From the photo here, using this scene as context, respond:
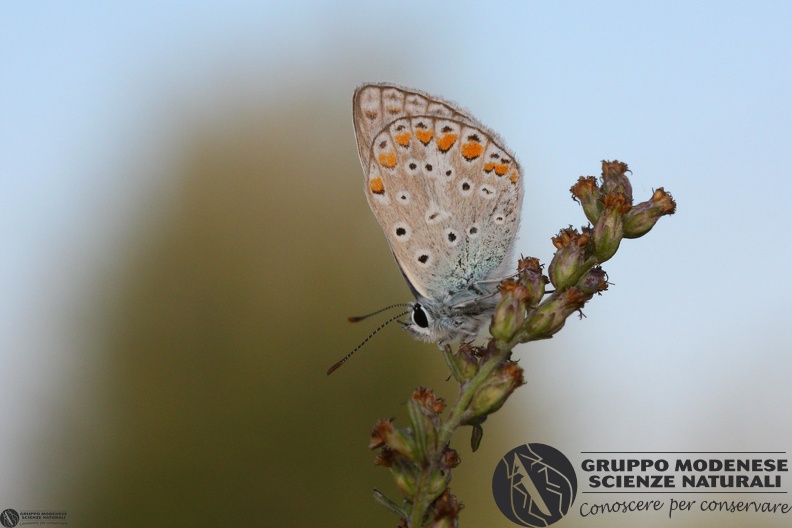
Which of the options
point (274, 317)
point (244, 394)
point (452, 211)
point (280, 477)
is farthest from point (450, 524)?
point (274, 317)

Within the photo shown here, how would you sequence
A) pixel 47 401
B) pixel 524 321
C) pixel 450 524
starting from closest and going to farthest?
pixel 450 524 < pixel 524 321 < pixel 47 401

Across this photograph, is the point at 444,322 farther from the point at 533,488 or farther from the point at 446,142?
the point at 533,488

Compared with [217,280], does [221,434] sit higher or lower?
lower

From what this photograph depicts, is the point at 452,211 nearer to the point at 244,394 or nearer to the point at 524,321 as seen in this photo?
the point at 524,321

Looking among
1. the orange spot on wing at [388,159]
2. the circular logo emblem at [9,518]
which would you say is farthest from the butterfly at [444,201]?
the circular logo emblem at [9,518]

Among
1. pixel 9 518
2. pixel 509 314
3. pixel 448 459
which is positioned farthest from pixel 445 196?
pixel 9 518

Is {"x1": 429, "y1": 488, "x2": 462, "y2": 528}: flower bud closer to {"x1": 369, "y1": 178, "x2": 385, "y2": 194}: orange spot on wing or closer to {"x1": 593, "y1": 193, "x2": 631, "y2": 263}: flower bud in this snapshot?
{"x1": 593, "y1": 193, "x2": 631, "y2": 263}: flower bud

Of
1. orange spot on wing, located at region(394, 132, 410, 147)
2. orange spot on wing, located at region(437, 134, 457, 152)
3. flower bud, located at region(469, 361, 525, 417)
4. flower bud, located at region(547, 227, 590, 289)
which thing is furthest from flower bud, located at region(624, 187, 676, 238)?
orange spot on wing, located at region(394, 132, 410, 147)
